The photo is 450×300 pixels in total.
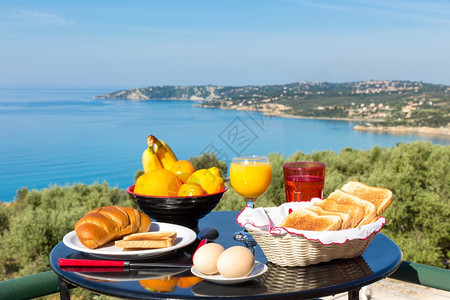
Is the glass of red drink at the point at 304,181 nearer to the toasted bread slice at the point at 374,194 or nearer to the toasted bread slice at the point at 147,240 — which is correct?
the toasted bread slice at the point at 374,194

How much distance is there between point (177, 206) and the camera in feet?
5.42

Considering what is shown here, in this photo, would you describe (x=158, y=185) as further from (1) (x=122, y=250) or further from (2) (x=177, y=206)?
(1) (x=122, y=250)

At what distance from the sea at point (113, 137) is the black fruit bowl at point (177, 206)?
23085mm

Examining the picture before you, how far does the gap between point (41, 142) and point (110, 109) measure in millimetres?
28296

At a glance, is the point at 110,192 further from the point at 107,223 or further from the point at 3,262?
the point at 107,223

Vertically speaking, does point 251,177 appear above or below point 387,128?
above

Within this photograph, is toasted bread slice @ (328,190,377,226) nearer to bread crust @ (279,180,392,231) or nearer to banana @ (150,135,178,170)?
bread crust @ (279,180,392,231)

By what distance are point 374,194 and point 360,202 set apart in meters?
0.10

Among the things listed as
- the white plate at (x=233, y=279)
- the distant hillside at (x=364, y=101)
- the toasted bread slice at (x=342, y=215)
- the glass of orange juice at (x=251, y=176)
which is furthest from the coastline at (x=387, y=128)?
the white plate at (x=233, y=279)

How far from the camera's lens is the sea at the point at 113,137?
3869 centimetres

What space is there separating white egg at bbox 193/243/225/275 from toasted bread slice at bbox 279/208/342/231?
241mm

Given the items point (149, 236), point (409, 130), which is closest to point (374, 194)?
point (149, 236)

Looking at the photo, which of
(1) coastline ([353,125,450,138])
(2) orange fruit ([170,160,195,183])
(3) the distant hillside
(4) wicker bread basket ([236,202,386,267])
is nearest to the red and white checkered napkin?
(4) wicker bread basket ([236,202,386,267])

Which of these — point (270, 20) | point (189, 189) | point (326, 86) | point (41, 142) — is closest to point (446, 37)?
point (270, 20)
